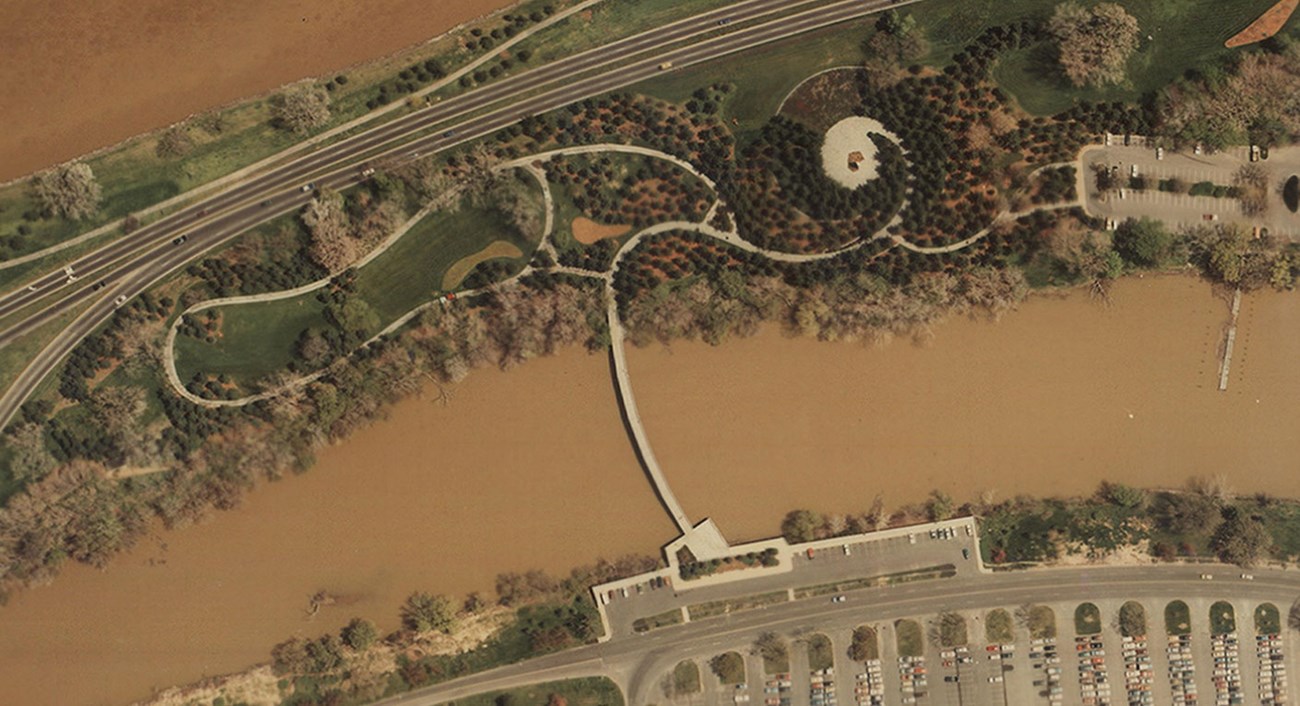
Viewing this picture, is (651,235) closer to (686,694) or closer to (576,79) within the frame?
(576,79)

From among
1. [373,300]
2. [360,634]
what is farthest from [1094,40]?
[360,634]

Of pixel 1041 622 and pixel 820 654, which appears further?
pixel 1041 622

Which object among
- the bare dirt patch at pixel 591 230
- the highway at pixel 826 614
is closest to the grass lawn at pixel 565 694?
the highway at pixel 826 614

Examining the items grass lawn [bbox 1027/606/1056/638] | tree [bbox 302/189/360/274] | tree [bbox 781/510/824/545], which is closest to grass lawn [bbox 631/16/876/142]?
tree [bbox 302/189/360/274]

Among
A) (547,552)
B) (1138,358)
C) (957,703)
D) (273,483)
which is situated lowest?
(957,703)

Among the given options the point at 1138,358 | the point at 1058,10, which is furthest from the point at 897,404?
the point at 1058,10

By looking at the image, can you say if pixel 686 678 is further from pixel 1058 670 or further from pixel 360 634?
pixel 1058 670

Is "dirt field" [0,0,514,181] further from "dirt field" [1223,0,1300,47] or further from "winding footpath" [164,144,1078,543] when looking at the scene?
"dirt field" [1223,0,1300,47]
